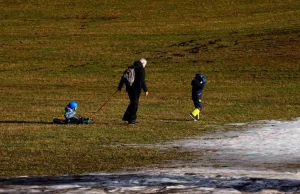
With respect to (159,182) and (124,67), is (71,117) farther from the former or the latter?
(124,67)

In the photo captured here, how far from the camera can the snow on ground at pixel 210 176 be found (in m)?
12.1

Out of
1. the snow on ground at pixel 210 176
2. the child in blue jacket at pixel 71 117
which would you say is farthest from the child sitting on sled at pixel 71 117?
the snow on ground at pixel 210 176

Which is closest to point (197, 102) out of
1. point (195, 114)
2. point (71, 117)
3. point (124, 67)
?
point (195, 114)

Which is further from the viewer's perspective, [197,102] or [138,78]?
→ [197,102]

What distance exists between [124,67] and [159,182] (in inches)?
1706

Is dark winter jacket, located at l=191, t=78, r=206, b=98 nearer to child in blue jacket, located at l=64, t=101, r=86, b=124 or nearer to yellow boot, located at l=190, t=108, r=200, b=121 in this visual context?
yellow boot, located at l=190, t=108, r=200, b=121

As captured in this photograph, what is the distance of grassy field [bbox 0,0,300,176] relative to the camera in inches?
791

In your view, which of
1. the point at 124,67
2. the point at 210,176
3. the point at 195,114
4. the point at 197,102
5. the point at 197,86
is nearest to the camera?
the point at 210,176

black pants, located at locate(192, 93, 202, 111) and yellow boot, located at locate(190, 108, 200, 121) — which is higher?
black pants, located at locate(192, 93, 202, 111)

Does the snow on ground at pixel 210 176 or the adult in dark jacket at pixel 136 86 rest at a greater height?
the adult in dark jacket at pixel 136 86

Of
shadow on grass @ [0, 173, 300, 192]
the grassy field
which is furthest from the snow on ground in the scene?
the grassy field

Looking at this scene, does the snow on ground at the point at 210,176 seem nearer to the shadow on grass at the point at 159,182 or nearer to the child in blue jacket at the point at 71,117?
the shadow on grass at the point at 159,182

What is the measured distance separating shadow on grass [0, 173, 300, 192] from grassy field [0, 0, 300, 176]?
2084 millimetres

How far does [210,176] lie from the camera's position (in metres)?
13.5
